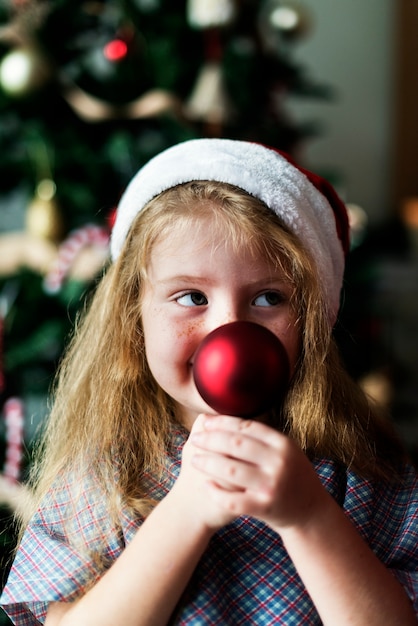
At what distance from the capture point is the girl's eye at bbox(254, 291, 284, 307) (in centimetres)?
67

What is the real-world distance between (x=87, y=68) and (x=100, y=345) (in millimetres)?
894

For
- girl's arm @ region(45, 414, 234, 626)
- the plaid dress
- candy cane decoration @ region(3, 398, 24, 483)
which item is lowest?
candy cane decoration @ region(3, 398, 24, 483)

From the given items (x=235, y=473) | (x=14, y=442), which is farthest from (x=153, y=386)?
(x=14, y=442)

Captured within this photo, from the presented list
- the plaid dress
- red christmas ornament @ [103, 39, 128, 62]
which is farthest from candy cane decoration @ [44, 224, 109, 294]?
the plaid dress

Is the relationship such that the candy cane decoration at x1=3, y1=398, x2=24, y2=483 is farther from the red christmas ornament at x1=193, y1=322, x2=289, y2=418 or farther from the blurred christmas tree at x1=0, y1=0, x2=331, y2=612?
the red christmas ornament at x1=193, y1=322, x2=289, y2=418

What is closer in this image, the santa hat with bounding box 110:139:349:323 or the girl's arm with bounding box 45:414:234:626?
the girl's arm with bounding box 45:414:234:626

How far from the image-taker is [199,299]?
2.19 ft

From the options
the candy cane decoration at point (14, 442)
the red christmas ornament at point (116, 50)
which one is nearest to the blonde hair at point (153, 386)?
the candy cane decoration at point (14, 442)

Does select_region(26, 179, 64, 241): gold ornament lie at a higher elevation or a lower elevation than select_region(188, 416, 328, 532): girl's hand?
lower

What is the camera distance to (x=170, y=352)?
67cm

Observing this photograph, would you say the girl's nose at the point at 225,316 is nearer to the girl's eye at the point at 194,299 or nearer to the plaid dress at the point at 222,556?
the girl's eye at the point at 194,299

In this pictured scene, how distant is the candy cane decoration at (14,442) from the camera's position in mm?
1315

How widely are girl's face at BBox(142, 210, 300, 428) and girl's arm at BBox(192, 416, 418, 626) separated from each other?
4.5 inches

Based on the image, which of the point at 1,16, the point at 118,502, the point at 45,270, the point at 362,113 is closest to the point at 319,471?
the point at 118,502
